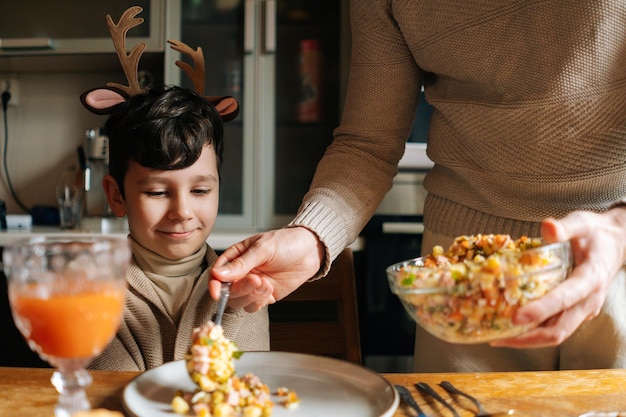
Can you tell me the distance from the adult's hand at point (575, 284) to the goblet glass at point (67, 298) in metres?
0.42

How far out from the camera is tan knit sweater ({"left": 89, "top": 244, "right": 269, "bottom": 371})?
3.92 ft

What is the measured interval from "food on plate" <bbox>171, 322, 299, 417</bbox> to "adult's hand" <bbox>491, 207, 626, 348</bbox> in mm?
273

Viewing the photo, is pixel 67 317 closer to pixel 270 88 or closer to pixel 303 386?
pixel 303 386

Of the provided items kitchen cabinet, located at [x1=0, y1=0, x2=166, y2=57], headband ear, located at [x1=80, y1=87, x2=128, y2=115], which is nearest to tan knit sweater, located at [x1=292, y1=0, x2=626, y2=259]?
headband ear, located at [x1=80, y1=87, x2=128, y2=115]

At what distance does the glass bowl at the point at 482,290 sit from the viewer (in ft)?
2.17

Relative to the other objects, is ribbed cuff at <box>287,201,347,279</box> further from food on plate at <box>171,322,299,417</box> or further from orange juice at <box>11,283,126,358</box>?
orange juice at <box>11,283,126,358</box>

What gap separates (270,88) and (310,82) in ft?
0.56

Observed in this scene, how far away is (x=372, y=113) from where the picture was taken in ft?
4.01

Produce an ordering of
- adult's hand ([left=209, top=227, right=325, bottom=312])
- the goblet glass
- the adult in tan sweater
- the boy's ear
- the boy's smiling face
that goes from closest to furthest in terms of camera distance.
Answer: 1. the goblet glass
2. adult's hand ([left=209, top=227, right=325, bottom=312])
3. the adult in tan sweater
4. the boy's smiling face
5. the boy's ear

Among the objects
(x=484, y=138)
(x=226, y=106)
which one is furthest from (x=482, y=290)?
(x=226, y=106)

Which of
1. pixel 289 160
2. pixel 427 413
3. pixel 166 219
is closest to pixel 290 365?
pixel 427 413

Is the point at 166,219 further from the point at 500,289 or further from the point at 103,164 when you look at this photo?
the point at 103,164

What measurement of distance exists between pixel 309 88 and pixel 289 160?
31 cm

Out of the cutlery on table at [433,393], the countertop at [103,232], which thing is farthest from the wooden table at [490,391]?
the countertop at [103,232]
